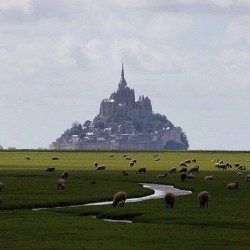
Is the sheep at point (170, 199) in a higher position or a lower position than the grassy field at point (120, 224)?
higher

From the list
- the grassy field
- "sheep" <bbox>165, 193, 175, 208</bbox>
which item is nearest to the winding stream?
the grassy field

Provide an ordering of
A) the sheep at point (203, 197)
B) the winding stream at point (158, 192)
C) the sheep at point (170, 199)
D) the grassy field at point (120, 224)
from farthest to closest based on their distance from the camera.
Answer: the winding stream at point (158, 192), the sheep at point (203, 197), the sheep at point (170, 199), the grassy field at point (120, 224)

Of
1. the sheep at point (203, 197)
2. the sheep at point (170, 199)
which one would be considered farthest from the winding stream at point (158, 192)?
the sheep at point (203, 197)

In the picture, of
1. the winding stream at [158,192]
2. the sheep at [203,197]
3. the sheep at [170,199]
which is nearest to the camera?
the sheep at [170,199]

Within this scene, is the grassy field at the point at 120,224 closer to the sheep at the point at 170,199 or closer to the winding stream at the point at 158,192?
the sheep at the point at 170,199

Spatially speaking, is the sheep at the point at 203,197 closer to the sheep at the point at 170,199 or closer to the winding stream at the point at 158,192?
the sheep at the point at 170,199

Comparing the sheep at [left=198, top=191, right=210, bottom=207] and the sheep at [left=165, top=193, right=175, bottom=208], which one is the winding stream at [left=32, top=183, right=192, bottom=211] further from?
Result: the sheep at [left=198, top=191, right=210, bottom=207]

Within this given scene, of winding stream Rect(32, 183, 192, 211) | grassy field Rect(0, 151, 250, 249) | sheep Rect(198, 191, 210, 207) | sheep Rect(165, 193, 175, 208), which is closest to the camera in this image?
grassy field Rect(0, 151, 250, 249)

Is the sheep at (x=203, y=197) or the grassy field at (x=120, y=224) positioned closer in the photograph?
the grassy field at (x=120, y=224)

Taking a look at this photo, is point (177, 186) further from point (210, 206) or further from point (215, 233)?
point (215, 233)

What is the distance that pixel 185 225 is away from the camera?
40.4m

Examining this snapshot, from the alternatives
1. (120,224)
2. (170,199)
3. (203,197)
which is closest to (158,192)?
(203,197)

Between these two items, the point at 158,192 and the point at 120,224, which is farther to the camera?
the point at 158,192

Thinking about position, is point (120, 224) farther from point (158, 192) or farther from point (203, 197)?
point (158, 192)
